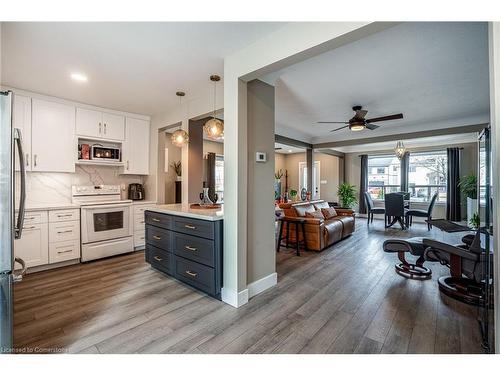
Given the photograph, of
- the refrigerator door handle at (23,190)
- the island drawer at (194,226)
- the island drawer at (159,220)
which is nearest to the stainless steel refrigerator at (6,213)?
the refrigerator door handle at (23,190)

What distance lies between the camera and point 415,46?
231 cm

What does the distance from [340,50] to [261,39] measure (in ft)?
2.76

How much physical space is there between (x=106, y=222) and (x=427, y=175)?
8692mm

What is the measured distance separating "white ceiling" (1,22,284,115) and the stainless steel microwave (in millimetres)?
829

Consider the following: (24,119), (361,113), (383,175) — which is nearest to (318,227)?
(361,113)

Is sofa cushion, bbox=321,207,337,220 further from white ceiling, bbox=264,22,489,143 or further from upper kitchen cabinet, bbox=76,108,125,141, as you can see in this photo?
upper kitchen cabinet, bbox=76,108,125,141

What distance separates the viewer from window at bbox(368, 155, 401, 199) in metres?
8.00

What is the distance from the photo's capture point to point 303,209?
4598mm

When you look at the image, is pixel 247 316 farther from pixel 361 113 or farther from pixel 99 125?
pixel 99 125

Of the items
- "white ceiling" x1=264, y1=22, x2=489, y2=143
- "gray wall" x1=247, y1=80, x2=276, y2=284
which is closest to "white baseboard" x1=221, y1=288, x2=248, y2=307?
"gray wall" x1=247, y1=80, x2=276, y2=284

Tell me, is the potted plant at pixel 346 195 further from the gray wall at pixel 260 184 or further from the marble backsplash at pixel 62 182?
the marble backsplash at pixel 62 182

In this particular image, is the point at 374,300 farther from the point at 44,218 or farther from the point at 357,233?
the point at 44,218

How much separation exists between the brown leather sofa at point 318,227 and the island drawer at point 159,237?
236cm
